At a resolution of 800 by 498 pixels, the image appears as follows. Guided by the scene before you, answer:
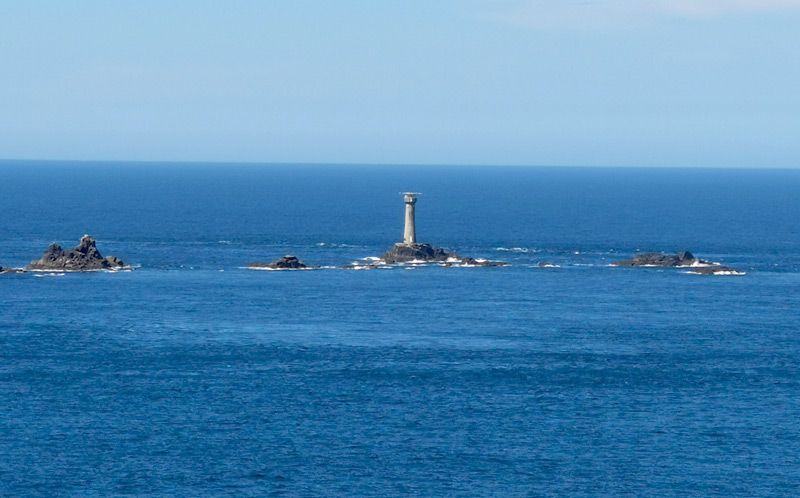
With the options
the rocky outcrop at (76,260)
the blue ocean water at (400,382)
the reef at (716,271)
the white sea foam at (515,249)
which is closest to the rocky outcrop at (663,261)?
the blue ocean water at (400,382)

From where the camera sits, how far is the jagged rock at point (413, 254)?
5881 inches

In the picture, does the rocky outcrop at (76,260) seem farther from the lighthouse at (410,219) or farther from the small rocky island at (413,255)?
the lighthouse at (410,219)

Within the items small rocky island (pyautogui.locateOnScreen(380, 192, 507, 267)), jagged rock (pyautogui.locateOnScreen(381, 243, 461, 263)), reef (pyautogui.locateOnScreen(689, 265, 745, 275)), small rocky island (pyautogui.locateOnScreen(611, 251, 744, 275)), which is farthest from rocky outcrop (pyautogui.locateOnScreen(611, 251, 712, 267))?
jagged rock (pyautogui.locateOnScreen(381, 243, 461, 263))

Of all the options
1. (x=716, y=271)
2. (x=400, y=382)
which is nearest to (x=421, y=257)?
(x=716, y=271)

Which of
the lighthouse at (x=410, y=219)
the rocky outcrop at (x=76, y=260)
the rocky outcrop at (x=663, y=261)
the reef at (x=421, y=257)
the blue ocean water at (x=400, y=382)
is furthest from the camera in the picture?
the lighthouse at (x=410, y=219)

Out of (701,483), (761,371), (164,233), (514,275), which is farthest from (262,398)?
(164,233)

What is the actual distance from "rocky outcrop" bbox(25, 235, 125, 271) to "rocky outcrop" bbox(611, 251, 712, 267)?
5719 centimetres

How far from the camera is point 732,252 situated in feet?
546

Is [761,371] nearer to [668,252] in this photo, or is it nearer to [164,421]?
→ [164,421]

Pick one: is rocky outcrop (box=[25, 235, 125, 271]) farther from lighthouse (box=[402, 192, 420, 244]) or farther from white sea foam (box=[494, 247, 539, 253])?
white sea foam (box=[494, 247, 539, 253])

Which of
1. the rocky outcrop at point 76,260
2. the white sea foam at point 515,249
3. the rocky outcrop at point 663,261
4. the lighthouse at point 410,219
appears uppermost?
the lighthouse at point 410,219

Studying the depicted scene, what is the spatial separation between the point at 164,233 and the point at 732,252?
79.1 meters

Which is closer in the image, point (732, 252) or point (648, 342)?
point (648, 342)

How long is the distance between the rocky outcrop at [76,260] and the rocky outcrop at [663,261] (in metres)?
57.2
